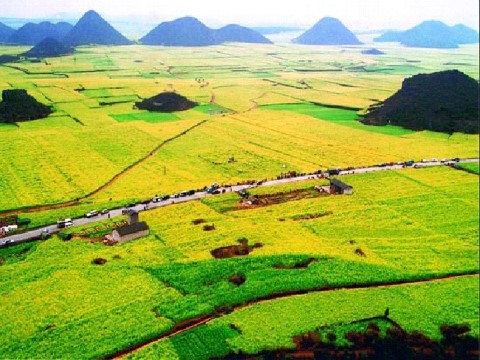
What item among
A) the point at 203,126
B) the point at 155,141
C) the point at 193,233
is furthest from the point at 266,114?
the point at 193,233

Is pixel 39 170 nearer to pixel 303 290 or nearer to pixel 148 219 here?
pixel 148 219

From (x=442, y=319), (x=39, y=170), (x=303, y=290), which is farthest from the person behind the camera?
(x=39, y=170)

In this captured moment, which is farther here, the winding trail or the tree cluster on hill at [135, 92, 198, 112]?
the tree cluster on hill at [135, 92, 198, 112]

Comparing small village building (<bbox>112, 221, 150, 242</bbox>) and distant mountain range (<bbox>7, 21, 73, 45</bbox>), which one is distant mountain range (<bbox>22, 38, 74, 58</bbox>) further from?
small village building (<bbox>112, 221, 150, 242</bbox>)

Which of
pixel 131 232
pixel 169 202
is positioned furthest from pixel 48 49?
pixel 131 232

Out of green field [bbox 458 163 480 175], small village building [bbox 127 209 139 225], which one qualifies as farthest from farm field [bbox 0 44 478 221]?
small village building [bbox 127 209 139 225]

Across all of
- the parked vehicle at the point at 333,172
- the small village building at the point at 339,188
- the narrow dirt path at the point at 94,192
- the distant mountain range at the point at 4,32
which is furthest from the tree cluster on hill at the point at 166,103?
the small village building at the point at 339,188
